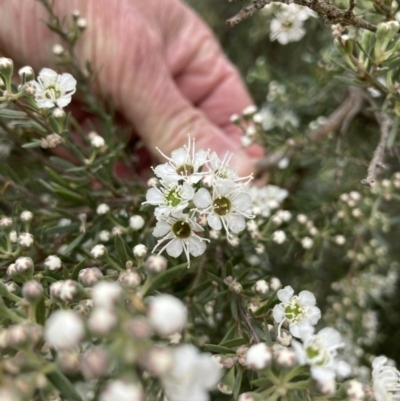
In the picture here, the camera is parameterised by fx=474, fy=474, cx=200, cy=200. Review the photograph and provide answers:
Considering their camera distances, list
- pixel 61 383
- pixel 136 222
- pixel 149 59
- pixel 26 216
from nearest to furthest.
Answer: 1. pixel 61 383
2. pixel 26 216
3. pixel 136 222
4. pixel 149 59

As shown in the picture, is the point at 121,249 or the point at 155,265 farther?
the point at 121,249

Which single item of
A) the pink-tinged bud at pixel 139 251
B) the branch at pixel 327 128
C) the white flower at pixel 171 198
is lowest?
the branch at pixel 327 128

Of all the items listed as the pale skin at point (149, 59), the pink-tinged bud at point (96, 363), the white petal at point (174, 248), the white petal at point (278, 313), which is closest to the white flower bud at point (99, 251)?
the white petal at point (174, 248)

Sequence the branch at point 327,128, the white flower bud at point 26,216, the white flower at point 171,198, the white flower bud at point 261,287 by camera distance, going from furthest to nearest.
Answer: the branch at point 327,128 → the white flower bud at point 26,216 → the white flower bud at point 261,287 → the white flower at point 171,198

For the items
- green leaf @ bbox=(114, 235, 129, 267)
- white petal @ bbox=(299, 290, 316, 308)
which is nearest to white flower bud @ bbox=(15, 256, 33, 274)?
green leaf @ bbox=(114, 235, 129, 267)

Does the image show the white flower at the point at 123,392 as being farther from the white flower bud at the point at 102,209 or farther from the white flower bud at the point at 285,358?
the white flower bud at the point at 102,209

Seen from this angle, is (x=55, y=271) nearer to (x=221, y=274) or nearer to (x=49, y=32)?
(x=221, y=274)

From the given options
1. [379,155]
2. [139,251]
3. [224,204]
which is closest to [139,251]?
[139,251]

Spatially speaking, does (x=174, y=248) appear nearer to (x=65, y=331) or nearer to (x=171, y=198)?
(x=171, y=198)
